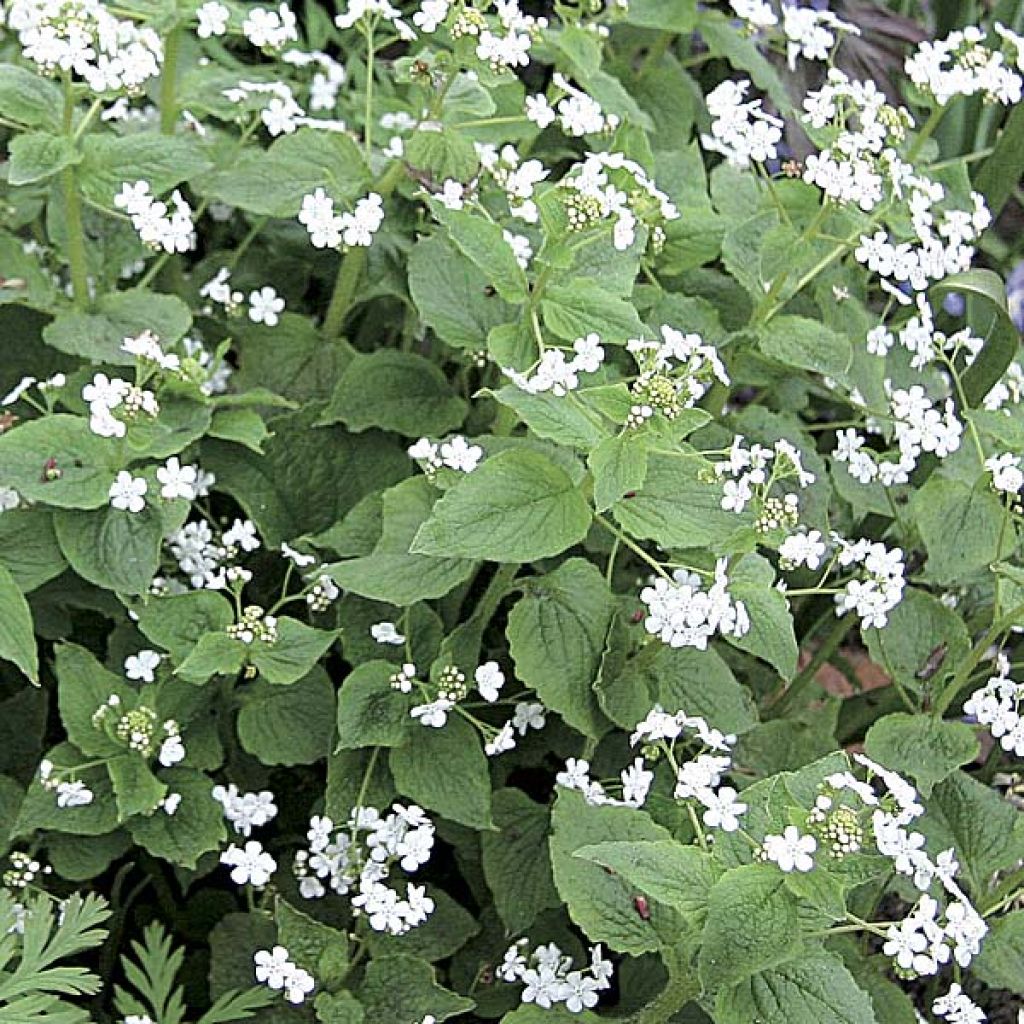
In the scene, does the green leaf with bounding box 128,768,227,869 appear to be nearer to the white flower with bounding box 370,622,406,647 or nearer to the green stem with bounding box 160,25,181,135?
the white flower with bounding box 370,622,406,647

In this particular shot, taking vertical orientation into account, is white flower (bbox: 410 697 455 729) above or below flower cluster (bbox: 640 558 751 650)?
below

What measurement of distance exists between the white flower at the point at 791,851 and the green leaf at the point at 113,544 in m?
0.56

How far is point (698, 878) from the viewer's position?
108 centimetres

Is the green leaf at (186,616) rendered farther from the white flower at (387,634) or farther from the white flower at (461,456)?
the white flower at (461,456)

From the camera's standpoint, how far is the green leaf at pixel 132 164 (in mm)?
1386

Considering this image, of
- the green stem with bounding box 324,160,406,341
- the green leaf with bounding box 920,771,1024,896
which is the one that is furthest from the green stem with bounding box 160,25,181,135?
the green leaf with bounding box 920,771,1024,896

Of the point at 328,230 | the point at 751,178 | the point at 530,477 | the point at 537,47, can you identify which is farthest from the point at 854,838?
the point at 537,47

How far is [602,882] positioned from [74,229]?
769 millimetres

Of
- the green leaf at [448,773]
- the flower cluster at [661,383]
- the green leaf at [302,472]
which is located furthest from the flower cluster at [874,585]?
the green leaf at [302,472]

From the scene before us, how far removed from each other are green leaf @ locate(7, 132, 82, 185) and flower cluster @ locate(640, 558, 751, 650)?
24.5 inches

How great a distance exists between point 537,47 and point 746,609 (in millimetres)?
687

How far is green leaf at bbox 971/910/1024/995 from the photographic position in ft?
4.04

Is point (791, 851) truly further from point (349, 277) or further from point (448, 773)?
point (349, 277)

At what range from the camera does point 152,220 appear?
1.34 meters
